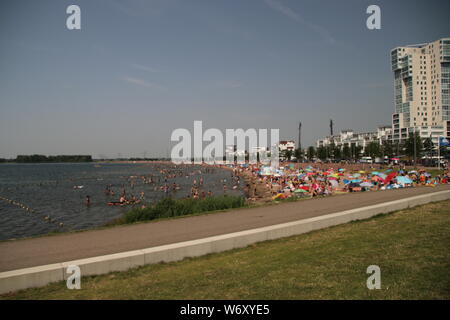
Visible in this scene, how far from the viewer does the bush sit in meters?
15.0

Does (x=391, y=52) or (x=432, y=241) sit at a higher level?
(x=391, y=52)

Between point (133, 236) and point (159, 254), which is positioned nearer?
point (159, 254)

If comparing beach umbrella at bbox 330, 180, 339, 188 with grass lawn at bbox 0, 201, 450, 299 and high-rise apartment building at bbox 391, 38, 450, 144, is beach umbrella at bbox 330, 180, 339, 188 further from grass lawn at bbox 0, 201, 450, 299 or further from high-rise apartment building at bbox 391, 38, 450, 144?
high-rise apartment building at bbox 391, 38, 450, 144

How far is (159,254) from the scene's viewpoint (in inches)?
276

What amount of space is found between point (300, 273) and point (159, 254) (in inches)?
122

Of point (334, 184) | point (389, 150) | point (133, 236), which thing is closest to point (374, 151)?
point (389, 150)

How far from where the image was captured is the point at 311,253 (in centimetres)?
707

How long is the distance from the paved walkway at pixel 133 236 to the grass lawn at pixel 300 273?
152 cm

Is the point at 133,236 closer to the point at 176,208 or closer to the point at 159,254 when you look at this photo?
the point at 159,254

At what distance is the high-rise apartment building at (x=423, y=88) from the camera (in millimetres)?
119125

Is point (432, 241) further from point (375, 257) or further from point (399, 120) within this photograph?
point (399, 120)
